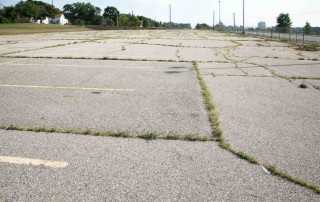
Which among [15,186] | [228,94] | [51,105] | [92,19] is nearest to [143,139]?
[15,186]

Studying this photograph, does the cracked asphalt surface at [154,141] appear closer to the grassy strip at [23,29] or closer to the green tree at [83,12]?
the grassy strip at [23,29]

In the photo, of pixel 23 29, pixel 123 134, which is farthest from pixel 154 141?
pixel 23 29

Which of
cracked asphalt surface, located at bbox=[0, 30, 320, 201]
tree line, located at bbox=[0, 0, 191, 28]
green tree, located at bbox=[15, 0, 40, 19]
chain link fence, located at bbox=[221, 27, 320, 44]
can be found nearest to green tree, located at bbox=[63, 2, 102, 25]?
tree line, located at bbox=[0, 0, 191, 28]

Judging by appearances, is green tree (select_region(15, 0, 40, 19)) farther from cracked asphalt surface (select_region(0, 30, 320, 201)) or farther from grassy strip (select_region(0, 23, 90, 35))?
cracked asphalt surface (select_region(0, 30, 320, 201))

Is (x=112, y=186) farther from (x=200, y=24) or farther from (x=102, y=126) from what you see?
(x=200, y=24)

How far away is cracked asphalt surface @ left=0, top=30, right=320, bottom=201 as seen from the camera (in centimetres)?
294

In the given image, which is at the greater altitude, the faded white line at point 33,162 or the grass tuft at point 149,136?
the grass tuft at point 149,136

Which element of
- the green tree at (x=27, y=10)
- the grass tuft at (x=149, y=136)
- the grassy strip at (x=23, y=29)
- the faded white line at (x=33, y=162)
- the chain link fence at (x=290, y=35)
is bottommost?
the faded white line at (x=33, y=162)

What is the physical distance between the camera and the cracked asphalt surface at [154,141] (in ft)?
9.66

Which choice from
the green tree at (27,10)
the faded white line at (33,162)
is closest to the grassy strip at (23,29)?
the faded white line at (33,162)

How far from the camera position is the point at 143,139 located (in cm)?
414

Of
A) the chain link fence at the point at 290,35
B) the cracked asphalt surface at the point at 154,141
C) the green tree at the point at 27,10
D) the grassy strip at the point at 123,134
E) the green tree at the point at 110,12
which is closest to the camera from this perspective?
the cracked asphalt surface at the point at 154,141

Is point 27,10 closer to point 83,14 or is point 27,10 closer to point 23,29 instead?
point 83,14

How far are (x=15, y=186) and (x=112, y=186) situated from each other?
0.99m
